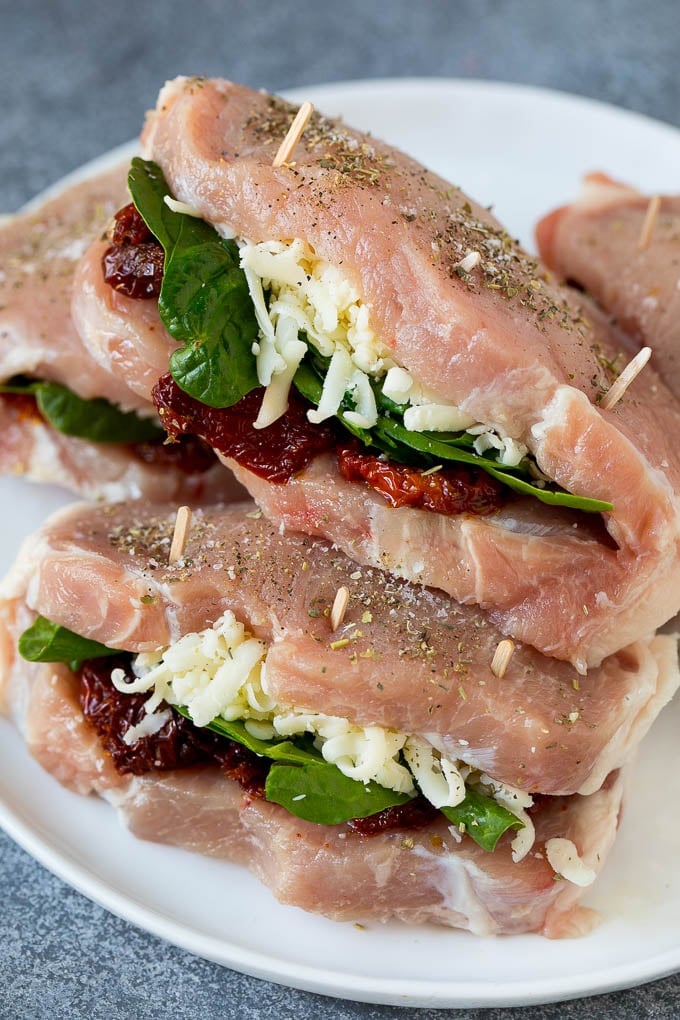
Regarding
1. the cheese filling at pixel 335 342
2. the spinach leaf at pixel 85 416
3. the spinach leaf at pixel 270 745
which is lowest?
the spinach leaf at pixel 85 416

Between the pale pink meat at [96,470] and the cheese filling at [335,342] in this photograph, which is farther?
the pale pink meat at [96,470]

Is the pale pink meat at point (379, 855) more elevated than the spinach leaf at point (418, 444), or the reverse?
the spinach leaf at point (418, 444)

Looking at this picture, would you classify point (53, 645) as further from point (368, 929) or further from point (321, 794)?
point (368, 929)

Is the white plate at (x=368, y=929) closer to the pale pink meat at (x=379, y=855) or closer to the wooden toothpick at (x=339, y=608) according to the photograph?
the pale pink meat at (x=379, y=855)

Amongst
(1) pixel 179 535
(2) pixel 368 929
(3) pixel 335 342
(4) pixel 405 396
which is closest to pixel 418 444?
(4) pixel 405 396

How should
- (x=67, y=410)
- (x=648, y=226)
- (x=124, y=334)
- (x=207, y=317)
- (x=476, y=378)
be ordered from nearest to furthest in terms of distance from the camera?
1. (x=476, y=378)
2. (x=207, y=317)
3. (x=124, y=334)
4. (x=67, y=410)
5. (x=648, y=226)

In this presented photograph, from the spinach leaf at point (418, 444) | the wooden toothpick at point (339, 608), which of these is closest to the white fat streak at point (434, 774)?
the wooden toothpick at point (339, 608)

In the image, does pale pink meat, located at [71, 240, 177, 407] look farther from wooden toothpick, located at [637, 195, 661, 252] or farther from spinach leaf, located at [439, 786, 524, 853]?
wooden toothpick, located at [637, 195, 661, 252]

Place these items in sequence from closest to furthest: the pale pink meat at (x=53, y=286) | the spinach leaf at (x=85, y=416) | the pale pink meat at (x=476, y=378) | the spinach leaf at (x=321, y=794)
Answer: the pale pink meat at (x=476, y=378)
the spinach leaf at (x=321, y=794)
the pale pink meat at (x=53, y=286)
the spinach leaf at (x=85, y=416)
